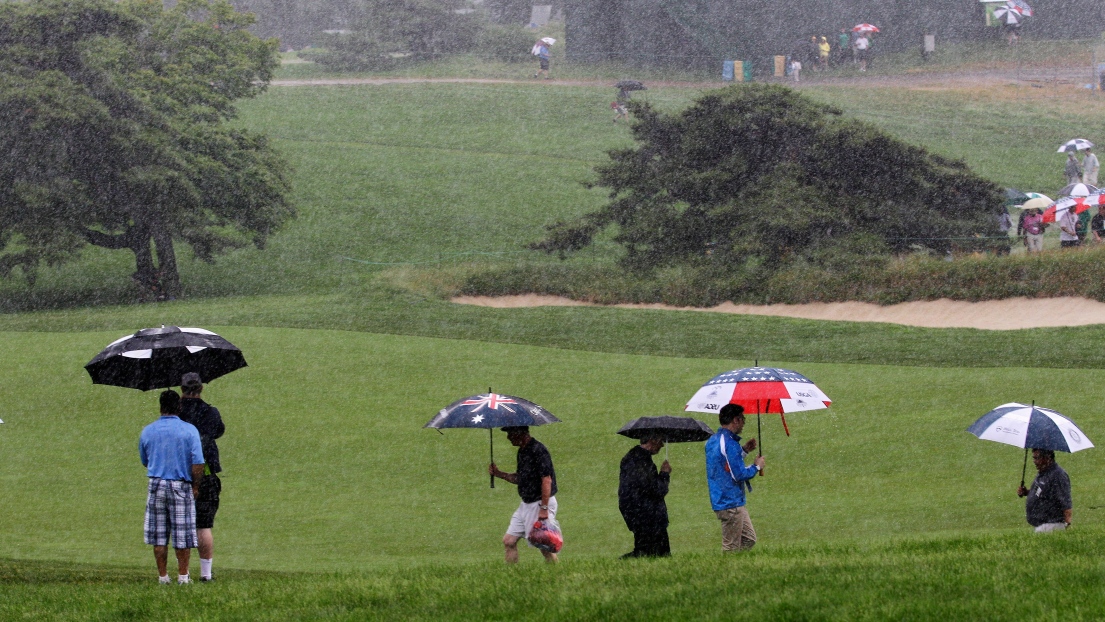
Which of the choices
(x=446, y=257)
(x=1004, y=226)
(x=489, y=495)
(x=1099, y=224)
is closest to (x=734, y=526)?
(x=489, y=495)

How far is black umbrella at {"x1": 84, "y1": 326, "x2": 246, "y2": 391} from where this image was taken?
1136cm

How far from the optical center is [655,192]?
35375 millimetres

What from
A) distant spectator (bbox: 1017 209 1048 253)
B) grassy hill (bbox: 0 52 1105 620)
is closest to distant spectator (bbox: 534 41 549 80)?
grassy hill (bbox: 0 52 1105 620)

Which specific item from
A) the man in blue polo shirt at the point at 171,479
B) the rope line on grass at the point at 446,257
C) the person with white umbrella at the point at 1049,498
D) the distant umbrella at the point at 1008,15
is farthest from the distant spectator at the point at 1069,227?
the distant umbrella at the point at 1008,15

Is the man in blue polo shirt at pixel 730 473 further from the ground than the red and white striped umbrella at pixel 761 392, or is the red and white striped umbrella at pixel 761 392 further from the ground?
the red and white striped umbrella at pixel 761 392

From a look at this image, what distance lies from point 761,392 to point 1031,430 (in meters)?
2.27

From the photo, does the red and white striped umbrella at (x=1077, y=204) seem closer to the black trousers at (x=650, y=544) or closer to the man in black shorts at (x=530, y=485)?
the black trousers at (x=650, y=544)

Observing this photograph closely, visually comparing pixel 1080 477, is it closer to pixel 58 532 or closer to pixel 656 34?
pixel 58 532

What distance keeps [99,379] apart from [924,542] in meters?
7.60

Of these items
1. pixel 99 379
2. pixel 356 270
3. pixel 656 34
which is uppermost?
pixel 656 34

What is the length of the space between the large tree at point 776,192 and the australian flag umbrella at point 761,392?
67.5 feet

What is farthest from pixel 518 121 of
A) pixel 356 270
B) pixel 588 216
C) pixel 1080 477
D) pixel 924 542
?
pixel 924 542

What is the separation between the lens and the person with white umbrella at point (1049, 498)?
10.5 metres

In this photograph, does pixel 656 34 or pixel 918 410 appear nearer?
pixel 918 410
